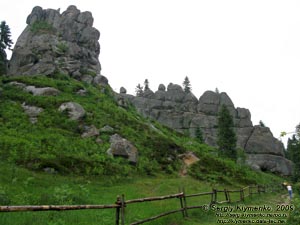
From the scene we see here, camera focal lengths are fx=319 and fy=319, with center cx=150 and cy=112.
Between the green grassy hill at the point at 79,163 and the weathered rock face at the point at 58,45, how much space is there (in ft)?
30.7

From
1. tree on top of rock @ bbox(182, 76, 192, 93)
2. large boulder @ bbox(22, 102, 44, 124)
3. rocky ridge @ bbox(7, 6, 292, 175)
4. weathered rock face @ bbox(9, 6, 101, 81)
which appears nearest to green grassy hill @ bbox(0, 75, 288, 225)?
large boulder @ bbox(22, 102, 44, 124)

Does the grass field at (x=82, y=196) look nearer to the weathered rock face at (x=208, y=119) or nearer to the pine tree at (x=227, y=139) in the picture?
the pine tree at (x=227, y=139)

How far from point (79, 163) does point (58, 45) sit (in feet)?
148

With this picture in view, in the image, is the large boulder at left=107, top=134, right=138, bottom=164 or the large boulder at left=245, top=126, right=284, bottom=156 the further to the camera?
the large boulder at left=245, top=126, right=284, bottom=156

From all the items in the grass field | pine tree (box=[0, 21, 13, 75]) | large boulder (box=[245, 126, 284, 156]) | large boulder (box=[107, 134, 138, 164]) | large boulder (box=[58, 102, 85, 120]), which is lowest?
the grass field

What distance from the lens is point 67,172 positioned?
80.8 feet

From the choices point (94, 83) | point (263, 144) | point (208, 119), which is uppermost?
point (94, 83)

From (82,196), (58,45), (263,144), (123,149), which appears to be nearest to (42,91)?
(123,149)

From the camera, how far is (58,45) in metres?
66.3

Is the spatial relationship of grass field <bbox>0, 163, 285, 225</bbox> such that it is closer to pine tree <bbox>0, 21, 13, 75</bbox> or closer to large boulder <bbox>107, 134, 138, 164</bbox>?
large boulder <bbox>107, 134, 138, 164</bbox>

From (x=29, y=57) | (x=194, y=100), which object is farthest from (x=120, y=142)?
(x=194, y=100)

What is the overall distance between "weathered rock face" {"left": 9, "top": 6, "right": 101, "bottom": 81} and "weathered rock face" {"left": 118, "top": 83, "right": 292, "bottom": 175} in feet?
46.1

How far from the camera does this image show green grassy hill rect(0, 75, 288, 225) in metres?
15.3

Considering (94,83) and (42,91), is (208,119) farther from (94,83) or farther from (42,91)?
(42,91)
